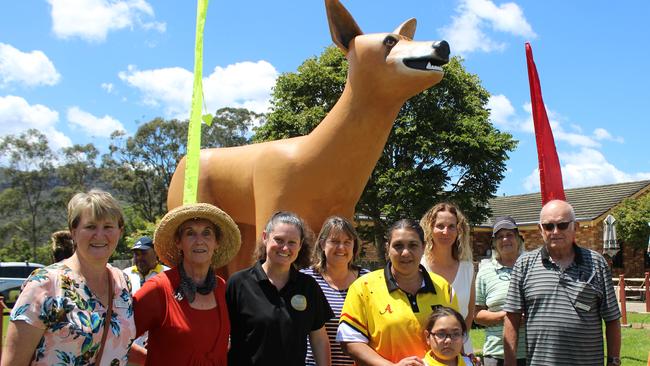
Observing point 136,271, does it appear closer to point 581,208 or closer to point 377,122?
point 377,122

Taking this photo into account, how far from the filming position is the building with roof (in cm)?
2141

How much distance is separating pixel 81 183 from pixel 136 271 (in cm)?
3399

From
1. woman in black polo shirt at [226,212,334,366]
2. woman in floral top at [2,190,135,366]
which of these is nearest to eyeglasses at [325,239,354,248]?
woman in black polo shirt at [226,212,334,366]

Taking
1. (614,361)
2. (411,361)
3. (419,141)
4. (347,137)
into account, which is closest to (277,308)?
(411,361)

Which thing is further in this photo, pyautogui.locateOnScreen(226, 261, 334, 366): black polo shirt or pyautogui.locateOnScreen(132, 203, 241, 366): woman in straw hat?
pyautogui.locateOnScreen(226, 261, 334, 366): black polo shirt

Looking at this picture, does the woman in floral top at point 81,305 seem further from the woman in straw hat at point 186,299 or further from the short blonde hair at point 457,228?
the short blonde hair at point 457,228

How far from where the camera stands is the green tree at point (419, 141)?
16.8m

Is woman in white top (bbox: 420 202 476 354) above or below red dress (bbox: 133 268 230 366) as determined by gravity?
above

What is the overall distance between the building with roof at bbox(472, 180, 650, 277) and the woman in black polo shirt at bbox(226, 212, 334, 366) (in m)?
18.7

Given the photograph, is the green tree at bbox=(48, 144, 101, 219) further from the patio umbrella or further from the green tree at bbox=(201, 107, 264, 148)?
the patio umbrella

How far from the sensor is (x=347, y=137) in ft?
17.1

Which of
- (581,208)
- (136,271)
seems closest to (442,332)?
(136,271)

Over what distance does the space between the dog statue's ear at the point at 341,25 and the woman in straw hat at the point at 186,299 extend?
2.79 metres

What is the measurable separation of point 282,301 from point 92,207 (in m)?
0.96
